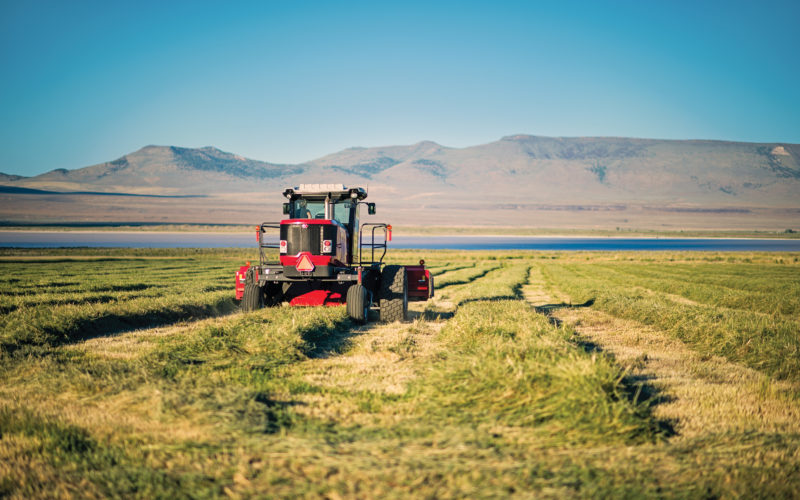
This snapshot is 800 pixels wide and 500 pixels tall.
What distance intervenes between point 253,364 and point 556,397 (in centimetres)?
466

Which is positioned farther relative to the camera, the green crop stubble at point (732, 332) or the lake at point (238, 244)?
the lake at point (238, 244)

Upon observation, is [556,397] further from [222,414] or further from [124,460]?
[124,460]

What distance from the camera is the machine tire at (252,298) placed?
14531 millimetres

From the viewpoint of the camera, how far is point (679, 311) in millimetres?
14461

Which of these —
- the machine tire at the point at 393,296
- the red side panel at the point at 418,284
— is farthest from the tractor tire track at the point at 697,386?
the red side panel at the point at 418,284

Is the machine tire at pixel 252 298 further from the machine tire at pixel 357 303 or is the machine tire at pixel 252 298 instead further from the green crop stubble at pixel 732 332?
the green crop stubble at pixel 732 332

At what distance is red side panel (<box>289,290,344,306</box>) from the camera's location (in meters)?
15.5

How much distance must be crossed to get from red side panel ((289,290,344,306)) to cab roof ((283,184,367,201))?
2.59 meters

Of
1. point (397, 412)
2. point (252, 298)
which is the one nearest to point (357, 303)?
point (252, 298)

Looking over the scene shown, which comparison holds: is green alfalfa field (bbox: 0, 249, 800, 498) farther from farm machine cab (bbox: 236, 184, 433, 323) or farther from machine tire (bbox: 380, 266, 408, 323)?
machine tire (bbox: 380, 266, 408, 323)

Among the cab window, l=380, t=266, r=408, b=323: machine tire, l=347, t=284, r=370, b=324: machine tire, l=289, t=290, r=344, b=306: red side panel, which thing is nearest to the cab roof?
the cab window

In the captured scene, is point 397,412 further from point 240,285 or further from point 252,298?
point 240,285

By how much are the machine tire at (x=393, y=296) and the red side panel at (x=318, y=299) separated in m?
1.41

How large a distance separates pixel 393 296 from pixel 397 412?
8.28 metres
